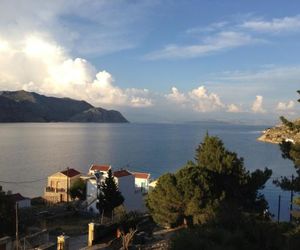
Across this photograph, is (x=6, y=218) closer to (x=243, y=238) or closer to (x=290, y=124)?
(x=243, y=238)

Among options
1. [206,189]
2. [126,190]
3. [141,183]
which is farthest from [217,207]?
[141,183]

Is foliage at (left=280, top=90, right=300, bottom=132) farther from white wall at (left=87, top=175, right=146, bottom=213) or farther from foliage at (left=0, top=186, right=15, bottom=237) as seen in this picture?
white wall at (left=87, top=175, right=146, bottom=213)

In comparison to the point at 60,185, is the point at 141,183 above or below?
above

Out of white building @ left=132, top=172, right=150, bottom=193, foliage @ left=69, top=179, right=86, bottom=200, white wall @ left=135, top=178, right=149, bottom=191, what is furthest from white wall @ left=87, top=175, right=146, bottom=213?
white wall @ left=135, top=178, right=149, bottom=191

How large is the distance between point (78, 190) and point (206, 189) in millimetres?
29725

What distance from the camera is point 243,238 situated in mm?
17250

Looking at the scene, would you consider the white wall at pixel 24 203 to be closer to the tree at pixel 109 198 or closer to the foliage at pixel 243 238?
the tree at pixel 109 198

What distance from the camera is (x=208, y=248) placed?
1471 cm

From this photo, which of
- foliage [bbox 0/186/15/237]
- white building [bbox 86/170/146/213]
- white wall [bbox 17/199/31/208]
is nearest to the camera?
foliage [bbox 0/186/15/237]

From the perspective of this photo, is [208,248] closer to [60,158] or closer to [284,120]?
[284,120]

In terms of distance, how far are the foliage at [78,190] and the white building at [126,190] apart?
10.7 feet

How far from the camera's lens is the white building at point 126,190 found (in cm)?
4994

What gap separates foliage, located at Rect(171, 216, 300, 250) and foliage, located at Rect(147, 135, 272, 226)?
632 centimetres

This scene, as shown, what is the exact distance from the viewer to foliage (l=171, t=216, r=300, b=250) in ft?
49.5
